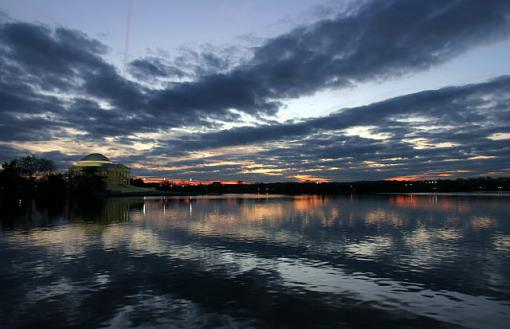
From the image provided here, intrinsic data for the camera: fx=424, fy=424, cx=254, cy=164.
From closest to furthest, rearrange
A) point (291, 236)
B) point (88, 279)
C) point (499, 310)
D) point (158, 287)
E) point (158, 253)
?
point (499, 310)
point (158, 287)
point (88, 279)
point (158, 253)
point (291, 236)

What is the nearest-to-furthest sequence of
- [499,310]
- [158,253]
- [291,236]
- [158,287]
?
[499,310], [158,287], [158,253], [291,236]

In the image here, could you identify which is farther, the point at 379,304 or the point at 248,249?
the point at 248,249

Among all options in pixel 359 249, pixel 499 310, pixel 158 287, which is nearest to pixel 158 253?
pixel 158 287

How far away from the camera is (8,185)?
169875mm

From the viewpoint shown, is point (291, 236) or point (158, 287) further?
point (291, 236)

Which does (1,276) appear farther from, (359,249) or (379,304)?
(359,249)

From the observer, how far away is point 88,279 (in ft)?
89.0

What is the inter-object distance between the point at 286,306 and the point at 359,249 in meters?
19.8

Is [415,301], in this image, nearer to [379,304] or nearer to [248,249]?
[379,304]

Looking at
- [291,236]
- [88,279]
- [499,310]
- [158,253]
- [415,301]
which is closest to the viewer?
[499,310]

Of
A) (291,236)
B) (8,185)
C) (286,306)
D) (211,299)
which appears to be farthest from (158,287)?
(8,185)

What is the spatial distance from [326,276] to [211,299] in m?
8.76

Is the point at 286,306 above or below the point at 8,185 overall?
below

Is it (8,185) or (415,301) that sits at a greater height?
(8,185)
